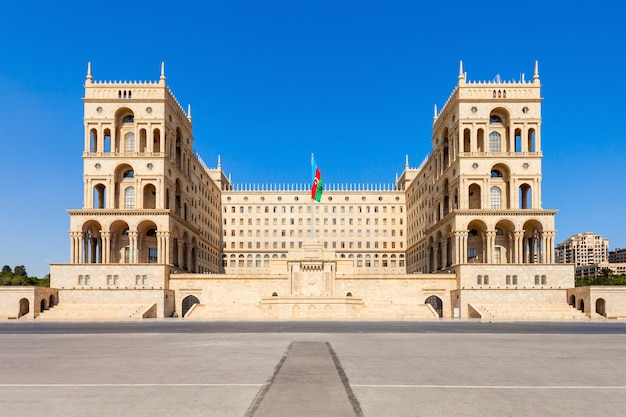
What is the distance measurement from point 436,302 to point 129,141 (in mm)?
51222

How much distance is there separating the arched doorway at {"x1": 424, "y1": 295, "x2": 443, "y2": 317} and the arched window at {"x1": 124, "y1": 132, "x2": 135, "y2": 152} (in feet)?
161

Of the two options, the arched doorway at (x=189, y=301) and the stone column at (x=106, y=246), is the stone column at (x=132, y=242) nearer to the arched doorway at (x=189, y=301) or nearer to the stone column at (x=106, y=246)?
the stone column at (x=106, y=246)

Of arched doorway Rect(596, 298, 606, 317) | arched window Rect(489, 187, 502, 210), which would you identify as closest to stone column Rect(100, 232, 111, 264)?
arched window Rect(489, 187, 502, 210)

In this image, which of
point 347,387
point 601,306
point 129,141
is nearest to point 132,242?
point 129,141

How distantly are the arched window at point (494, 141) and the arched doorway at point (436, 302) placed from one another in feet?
78.0

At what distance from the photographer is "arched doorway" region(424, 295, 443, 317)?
3440 inches

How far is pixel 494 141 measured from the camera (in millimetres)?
91125

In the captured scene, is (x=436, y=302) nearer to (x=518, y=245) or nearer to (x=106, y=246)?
(x=518, y=245)

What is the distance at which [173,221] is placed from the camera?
297ft

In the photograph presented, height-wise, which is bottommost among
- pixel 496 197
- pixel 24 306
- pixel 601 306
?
pixel 601 306

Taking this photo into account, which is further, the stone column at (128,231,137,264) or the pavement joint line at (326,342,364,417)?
the stone column at (128,231,137,264)

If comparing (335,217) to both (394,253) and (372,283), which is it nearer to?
(394,253)

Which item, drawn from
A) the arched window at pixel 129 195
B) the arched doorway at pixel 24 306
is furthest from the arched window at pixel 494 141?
the arched doorway at pixel 24 306

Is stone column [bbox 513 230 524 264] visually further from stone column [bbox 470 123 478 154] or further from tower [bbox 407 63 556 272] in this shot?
stone column [bbox 470 123 478 154]
